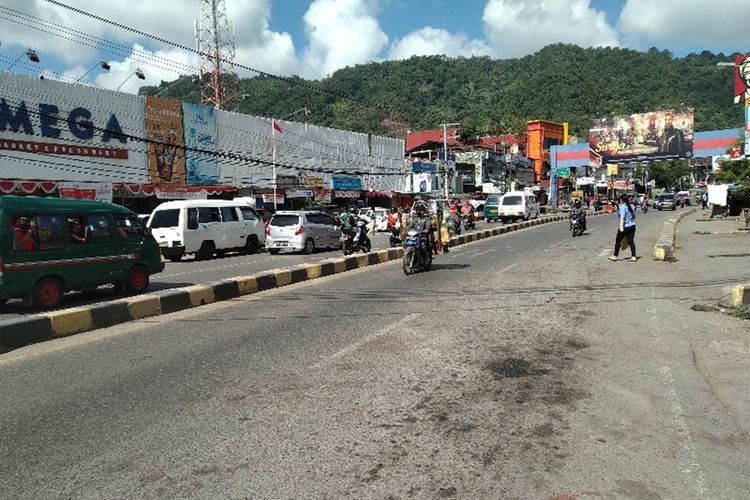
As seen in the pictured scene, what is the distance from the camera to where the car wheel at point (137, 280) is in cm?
1156

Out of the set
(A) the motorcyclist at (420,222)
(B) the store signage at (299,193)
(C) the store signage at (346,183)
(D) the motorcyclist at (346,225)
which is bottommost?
(D) the motorcyclist at (346,225)

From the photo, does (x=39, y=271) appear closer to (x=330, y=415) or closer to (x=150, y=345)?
(x=150, y=345)

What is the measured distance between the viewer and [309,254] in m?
21.8

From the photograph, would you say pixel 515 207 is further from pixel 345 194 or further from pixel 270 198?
pixel 270 198

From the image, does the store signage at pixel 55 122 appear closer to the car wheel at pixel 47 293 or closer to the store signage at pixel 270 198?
the store signage at pixel 270 198

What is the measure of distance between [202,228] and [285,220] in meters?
3.10

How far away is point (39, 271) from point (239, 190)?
26555 millimetres

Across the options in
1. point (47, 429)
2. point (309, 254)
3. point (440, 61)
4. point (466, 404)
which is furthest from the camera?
point (440, 61)

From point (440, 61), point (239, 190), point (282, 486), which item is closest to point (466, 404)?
point (282, 486)

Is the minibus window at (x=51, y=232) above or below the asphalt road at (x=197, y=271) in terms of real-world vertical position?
above

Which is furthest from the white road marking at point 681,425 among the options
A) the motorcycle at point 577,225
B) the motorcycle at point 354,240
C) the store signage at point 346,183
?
the store signage at point 346,183

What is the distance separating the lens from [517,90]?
111 meters

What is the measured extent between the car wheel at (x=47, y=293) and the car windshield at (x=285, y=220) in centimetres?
1188

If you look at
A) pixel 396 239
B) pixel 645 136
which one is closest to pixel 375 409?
pixel 396 239
